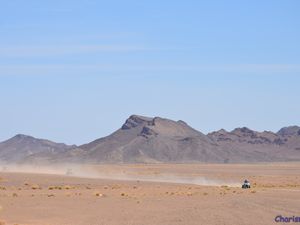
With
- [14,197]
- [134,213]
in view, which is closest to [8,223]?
[134,213]

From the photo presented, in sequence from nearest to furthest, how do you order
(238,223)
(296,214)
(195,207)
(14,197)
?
(238,223)
(296,214)
(195,207)
(14,197)

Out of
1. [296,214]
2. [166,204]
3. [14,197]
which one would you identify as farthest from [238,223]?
[14,197]

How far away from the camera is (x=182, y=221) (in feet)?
106

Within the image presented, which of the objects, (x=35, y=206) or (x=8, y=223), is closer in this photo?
(x=8, y=223)

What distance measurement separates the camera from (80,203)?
142 ft

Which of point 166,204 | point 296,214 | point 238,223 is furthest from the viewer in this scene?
point 166,204

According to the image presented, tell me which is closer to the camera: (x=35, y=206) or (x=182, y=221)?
(x=182, y=221)

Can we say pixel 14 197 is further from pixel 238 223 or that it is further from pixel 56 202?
pixel 238 223

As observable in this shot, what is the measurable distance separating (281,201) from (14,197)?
1727 cm

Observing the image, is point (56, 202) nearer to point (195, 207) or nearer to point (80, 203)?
point (80, 203)

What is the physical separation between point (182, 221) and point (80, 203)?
12406mm

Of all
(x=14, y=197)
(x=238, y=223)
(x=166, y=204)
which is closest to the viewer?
(x=238, y=223)

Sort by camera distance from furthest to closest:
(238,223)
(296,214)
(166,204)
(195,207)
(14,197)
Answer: (14,197)
(166,204)
(195,207)
(296,214)
(238,223)

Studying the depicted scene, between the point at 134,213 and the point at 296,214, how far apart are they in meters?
7.83
